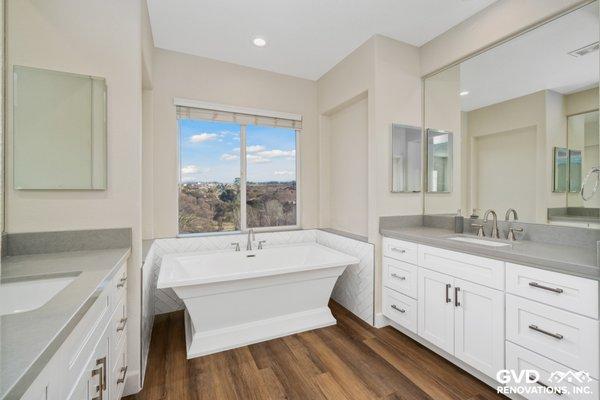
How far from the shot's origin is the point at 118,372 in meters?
1.48

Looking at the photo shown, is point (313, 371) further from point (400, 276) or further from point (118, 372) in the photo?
point (118, 372)

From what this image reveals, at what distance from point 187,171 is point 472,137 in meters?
2.95

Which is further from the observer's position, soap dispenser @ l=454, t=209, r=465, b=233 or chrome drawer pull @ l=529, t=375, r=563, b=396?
soap dispenser @ l=454, t=209, r=465, b=233

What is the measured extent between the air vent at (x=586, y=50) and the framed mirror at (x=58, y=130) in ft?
10.1

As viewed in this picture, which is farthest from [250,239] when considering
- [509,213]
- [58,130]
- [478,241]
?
[509,213]

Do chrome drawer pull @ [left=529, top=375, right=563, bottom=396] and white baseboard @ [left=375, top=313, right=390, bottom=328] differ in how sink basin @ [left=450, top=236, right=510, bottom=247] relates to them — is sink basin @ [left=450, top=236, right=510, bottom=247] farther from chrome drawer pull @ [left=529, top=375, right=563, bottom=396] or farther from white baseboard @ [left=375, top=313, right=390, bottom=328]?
white baseboard @ [left=375, top=313, right=390, bottom=328]

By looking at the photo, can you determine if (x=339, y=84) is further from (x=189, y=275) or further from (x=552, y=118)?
(x=189, y=275)

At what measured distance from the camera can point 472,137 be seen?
2.50m

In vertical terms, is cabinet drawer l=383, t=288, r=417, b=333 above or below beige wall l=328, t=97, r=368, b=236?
below

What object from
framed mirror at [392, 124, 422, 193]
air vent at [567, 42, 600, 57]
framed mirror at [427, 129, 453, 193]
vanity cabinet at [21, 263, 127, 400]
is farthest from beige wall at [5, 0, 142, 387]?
air vent at [567, 42, 600, 57]

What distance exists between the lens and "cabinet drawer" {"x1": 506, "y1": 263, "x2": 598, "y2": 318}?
1.29 meters

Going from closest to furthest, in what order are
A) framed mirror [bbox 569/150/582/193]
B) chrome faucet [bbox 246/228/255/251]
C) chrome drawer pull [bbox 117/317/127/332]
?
chrome drawer pull [bbox 117/317/127/332] → framed mirror [bbox 569/150/582/193] → chrome faucet [bbox 246/228/255/251]

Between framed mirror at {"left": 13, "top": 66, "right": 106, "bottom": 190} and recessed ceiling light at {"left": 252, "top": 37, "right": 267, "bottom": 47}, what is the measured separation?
151 cm

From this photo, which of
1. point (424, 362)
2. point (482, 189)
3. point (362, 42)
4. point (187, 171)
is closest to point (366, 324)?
point (424, 362)
